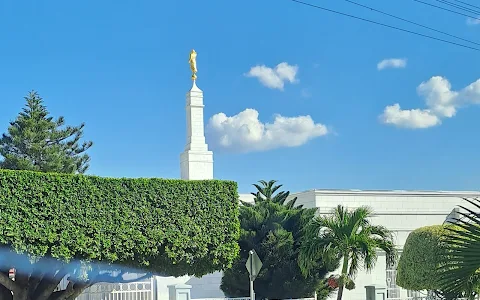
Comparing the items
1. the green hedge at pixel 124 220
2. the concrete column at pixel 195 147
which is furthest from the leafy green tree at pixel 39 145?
the green hedge at pixel 124 220

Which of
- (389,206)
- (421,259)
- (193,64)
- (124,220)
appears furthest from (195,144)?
(124,220)

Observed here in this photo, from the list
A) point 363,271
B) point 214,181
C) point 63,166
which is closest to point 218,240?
point 214,181

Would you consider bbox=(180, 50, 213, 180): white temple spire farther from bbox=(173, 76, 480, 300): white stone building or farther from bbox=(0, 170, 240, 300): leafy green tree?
bbox=(0, 170, 240, 300): leafy green tree

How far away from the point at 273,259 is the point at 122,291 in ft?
15.5

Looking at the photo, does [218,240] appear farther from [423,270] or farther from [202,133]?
[202,133]

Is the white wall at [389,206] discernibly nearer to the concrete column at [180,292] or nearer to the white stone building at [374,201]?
the white stone building at [374,201]

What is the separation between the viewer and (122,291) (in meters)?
18.5

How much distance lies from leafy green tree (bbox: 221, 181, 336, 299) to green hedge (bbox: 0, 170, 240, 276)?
3346 millimetres

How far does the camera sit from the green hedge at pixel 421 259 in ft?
58.3

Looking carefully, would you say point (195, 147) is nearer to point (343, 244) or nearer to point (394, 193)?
point (394, 193)

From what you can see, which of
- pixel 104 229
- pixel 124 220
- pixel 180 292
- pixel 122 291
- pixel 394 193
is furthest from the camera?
pixel 394 193

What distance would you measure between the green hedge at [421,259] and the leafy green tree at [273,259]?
7.94ft

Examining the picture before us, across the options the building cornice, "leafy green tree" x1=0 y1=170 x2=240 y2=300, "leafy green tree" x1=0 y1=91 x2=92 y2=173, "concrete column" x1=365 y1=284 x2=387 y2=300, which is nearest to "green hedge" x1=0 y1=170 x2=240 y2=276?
"leafy green tree" x1=0 y1=170 x2=240 y2=300

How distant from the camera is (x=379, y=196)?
26219mm
